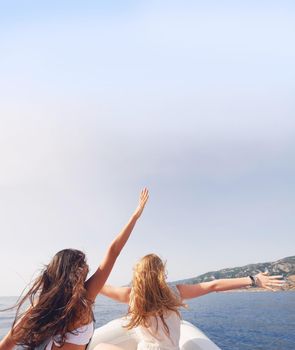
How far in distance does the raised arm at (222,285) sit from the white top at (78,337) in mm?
1287

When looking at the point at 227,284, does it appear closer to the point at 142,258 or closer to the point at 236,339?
the point at 142,258

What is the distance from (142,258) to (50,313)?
122 centimetres

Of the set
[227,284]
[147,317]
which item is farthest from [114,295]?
[227,284]

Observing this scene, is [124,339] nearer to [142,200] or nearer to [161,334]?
[161,334]

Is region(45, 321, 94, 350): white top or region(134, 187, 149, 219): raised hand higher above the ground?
region(134, 187, 149, 219): raised hand

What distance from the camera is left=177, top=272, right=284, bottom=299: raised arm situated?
11.2 feet

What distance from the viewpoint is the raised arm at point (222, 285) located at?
3416 mm

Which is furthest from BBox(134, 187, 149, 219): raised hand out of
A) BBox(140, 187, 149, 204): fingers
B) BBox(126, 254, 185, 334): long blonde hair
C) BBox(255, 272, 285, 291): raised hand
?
BBox(255, 272, 285, 291): raised hand

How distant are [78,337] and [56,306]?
0.71ft

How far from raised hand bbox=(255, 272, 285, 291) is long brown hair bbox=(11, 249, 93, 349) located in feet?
6.26

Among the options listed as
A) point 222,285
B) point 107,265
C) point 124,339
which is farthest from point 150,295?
point 124,339

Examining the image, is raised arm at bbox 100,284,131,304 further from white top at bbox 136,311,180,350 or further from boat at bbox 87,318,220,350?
boat at bbox 87,318,220,350

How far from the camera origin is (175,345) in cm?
322

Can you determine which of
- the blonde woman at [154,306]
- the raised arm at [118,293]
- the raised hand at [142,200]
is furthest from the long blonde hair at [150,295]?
the raised hand at [142,200]
